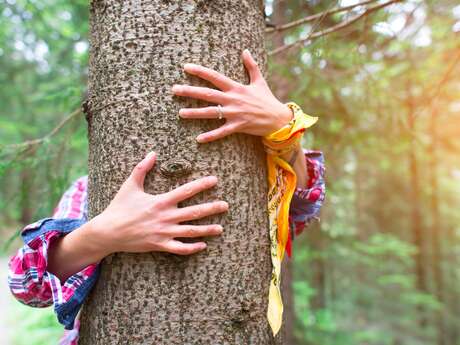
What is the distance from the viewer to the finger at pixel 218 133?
53.7 inches

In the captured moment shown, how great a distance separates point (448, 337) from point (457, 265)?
2.71 metres

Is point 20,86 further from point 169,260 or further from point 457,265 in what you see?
point 457,265

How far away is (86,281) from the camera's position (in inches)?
57.9

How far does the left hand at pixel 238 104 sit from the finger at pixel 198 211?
0.22 meters

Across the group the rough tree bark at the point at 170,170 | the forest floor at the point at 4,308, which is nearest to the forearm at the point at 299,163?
the rough tree bark at the point at 170,170

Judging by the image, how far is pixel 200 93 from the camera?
1352 millimetres

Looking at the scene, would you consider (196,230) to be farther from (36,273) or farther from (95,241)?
(36,273)

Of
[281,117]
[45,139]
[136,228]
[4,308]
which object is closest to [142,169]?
[136,228]

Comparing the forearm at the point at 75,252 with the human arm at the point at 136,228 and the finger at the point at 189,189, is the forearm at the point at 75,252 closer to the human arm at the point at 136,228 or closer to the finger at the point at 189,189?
the human arm at the point at 136,228

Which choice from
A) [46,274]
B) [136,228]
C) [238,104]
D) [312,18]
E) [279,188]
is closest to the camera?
[136,228]

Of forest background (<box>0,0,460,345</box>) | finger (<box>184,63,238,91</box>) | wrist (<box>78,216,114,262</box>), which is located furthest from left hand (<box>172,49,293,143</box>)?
forest background (<box>0,0,460,345</box>)

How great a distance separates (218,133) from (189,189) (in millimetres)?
217

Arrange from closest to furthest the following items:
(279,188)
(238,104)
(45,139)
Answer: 1. (238,104)
2. (279,188)
3. (45,139)

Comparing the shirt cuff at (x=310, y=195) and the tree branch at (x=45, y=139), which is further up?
the tree branch at (x=45, y=139)
